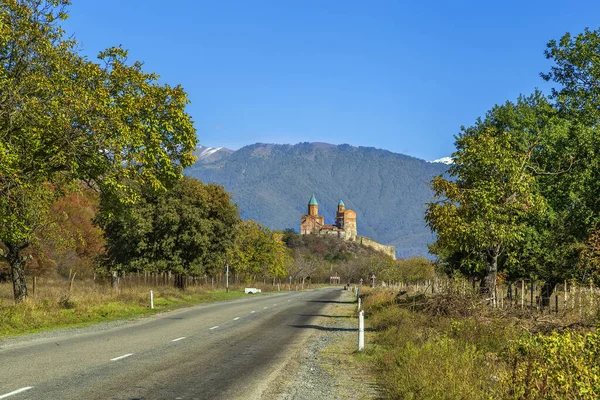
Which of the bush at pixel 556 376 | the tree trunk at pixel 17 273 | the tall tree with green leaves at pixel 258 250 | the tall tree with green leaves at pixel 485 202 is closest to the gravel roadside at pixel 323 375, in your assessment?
the bush at pixel 556 376

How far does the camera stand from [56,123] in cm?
2103

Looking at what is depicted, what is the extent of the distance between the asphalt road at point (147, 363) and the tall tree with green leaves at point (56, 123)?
5.99m

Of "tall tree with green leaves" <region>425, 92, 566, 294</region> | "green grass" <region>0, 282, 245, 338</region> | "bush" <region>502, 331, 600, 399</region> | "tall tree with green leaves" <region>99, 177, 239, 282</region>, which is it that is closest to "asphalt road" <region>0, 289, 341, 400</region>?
"green grass" <region>0, 282, 245, 338</region>

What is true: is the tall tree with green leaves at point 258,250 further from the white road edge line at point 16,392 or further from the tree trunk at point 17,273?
the white road edge line at point 16,392

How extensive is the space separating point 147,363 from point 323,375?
3831 millimetres

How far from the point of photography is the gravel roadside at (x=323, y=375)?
10781mm

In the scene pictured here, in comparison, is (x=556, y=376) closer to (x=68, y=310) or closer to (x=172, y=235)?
(x=68, y=310)

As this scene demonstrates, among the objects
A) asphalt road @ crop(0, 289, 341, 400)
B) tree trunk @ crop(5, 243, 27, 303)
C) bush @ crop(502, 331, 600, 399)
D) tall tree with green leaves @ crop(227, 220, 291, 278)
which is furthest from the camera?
tall tree with green leaves @ crop(227, 220, 291, 278)

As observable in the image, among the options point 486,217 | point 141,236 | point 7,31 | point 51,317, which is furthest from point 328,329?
point 141,236

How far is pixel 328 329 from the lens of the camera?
24.5 meters

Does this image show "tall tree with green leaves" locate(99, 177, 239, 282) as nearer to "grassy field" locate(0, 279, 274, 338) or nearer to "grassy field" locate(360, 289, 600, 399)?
"grassy field" locate(0, 279, 274, 338)

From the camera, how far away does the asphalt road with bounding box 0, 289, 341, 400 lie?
10164 mm

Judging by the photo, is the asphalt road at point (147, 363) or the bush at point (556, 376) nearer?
the bush at point (556, 376)

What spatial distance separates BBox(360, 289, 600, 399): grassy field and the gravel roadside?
43 cm
